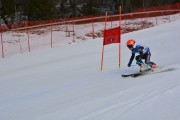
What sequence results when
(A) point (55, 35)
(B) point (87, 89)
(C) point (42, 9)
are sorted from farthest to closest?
(C) point (42, 9)
(A) point (55, 35)
(B) point (87, 89)

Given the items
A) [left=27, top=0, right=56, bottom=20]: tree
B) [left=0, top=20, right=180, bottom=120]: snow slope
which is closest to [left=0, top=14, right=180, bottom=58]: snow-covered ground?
[left=0, top=20, right=180, bottom=120]: snow slope

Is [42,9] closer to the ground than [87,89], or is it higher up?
higher up

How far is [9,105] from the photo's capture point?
36.2 ft

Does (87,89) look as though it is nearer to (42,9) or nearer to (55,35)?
(55,35)

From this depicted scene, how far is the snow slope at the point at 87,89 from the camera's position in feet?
28.2

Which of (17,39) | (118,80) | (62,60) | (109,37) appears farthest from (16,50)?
(118,80)

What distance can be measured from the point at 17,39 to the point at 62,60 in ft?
44.2

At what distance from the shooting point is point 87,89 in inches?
464

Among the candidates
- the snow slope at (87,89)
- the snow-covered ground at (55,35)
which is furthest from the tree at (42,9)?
the snow slope at (87,89)

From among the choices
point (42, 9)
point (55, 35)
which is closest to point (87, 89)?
point (55, 35)

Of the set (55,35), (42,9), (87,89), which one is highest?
(42,9)

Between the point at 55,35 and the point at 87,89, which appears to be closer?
the point at 87,89

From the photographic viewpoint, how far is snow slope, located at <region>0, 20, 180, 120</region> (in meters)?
8.59

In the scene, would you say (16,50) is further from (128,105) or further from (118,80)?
(128,105)
